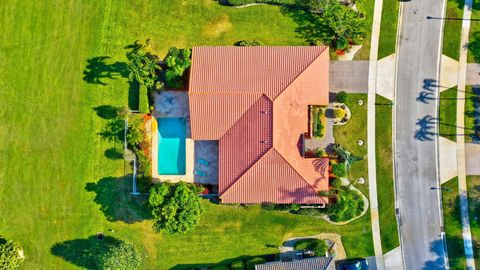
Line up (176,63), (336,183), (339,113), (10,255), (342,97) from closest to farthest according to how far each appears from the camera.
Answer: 1. (176,63)
2. (336,183)
3. (10,255)
4. (342,97)
5. (339,113)

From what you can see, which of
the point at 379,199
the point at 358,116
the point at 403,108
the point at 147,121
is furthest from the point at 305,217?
the point at 147,121

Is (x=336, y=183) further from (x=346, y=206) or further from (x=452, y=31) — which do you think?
(x=452, y=31)

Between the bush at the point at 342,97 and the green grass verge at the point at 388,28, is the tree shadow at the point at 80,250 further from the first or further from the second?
the green grass verge at the point at 388,28

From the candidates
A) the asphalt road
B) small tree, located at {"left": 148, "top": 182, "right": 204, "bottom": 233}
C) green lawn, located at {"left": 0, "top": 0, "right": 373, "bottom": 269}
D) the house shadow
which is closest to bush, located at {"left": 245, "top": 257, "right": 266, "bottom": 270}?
the house shadow

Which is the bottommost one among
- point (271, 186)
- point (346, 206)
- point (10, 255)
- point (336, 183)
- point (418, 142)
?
point (10, 255)

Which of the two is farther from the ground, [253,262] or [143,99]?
[143,99]

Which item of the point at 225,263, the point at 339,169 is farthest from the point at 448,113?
the point at 225,263
